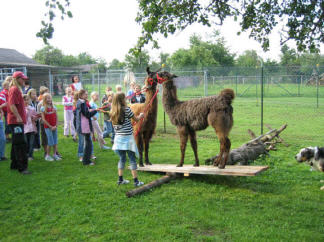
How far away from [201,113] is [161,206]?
2.03 m

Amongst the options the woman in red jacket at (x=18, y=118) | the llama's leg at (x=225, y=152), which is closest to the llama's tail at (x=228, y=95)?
the llama's leg at (x=225, y=152)

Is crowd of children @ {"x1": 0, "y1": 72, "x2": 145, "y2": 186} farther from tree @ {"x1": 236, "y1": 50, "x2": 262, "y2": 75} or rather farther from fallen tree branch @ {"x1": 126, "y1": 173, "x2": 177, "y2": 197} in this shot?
tree @ {"x1": 236, "y1": 50, "x2": 262, "y2": 75}

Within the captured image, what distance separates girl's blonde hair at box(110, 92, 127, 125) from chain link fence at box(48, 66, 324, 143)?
572 cm

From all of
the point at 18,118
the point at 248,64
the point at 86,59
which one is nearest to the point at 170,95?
the point at 18,118

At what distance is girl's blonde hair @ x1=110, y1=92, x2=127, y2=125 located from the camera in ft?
18.9

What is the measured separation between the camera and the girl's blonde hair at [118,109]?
5762 millimetres

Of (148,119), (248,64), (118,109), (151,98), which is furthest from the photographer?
(248,64)

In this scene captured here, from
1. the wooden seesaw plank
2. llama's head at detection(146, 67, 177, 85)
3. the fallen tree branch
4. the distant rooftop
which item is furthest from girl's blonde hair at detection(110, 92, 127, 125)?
the distant rooftop

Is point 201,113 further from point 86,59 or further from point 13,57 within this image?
point 86,59

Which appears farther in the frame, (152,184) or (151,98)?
(151,98)

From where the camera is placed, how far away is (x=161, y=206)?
505 cm

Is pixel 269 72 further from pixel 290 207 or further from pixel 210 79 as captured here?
pixel 290 207

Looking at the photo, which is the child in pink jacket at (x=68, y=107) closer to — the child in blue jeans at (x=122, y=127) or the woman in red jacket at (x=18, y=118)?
the woman in red jacket at (x=18, y=118)

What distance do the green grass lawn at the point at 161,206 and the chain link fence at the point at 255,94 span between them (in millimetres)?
4881
